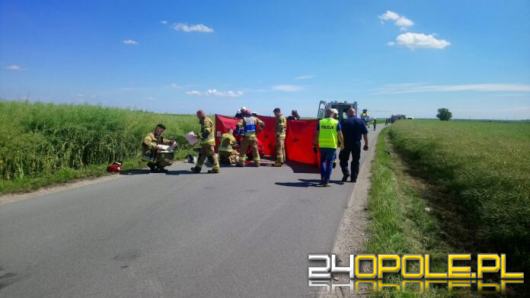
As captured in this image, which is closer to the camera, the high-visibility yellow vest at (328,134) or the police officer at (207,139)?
the high-visibility yellow vest at (328,134)

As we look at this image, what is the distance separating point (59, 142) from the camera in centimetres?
1005

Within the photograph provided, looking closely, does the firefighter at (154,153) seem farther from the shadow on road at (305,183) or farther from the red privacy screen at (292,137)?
the shadow on road at (305,183)

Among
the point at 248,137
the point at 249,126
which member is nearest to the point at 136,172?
the point at 248,137

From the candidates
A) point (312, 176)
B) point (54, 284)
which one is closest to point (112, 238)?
point (54, 284)

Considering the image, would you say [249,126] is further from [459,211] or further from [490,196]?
[490,196]

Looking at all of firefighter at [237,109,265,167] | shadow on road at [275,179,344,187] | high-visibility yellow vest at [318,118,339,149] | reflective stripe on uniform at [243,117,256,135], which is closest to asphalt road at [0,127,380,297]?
shadow on road at [275,179,344,187]

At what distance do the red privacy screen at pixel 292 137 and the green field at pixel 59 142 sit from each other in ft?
11.0

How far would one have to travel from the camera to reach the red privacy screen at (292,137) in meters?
12.7

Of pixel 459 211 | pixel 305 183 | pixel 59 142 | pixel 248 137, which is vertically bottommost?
pixel 459 211

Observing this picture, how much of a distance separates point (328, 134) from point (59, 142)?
7745 millimetres

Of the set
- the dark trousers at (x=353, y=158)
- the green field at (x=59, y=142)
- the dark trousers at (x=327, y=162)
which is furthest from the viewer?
the dark trousers at (x=353, y=158)

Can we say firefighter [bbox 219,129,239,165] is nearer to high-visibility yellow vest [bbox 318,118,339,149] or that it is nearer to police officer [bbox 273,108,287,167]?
police officer [bbox 273,108,287,167]

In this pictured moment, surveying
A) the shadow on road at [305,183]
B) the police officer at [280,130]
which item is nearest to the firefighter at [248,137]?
the police officer at [280,130]

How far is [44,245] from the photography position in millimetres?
4797
